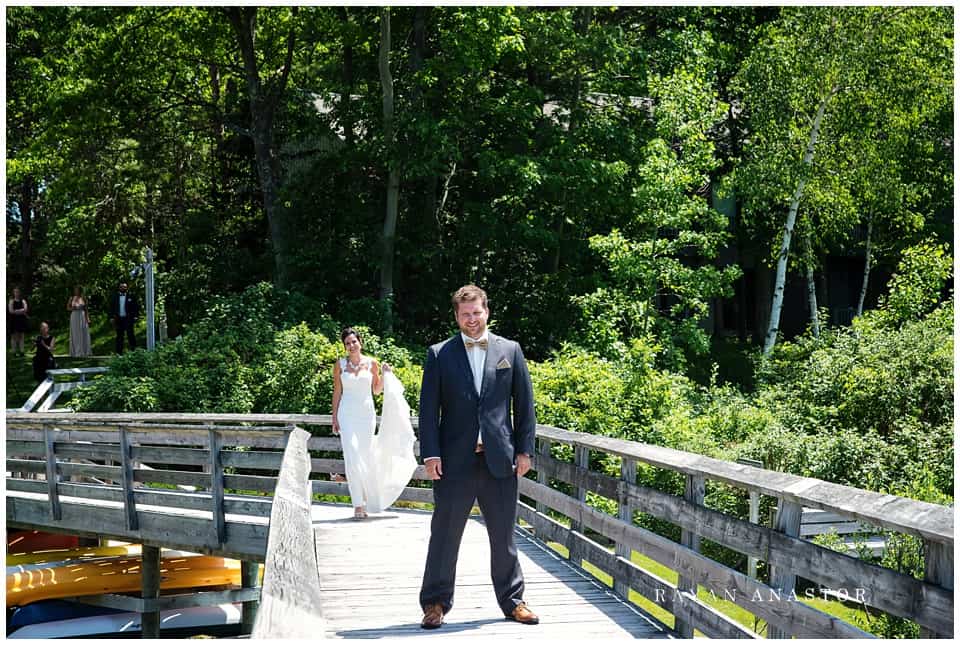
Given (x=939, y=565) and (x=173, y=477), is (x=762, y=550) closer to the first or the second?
(x=939, y=565)

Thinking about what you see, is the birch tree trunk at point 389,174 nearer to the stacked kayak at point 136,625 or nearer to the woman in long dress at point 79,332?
the woman in long dress at point 79,332

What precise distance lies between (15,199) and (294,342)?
22339mm

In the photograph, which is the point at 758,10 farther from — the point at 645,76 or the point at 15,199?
the point at 15,199

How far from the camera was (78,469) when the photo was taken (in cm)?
1344

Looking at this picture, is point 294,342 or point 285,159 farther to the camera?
point 285,159

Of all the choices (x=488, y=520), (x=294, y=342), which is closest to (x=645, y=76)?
(x=294, y=342)

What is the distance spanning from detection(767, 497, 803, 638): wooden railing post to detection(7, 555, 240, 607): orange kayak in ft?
33.0

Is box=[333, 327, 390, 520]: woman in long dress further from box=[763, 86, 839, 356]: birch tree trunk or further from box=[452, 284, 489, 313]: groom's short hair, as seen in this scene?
box=[763, 86, 839, 356]: birch tree trunk

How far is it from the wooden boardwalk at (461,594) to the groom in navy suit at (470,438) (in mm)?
255

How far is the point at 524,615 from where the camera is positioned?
669cm

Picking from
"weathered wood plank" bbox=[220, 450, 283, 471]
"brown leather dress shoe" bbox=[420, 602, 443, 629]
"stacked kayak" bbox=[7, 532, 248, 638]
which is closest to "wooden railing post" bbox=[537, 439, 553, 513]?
"weathered wood plank" bbox=[220, 450, 283, 471]

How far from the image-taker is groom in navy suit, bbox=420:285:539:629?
6.48 metres

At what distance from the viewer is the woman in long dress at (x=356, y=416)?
11.4 meters

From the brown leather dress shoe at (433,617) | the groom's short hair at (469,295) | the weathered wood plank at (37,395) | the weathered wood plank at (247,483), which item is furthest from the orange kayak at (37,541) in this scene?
the groom's short hair at (469,295)
